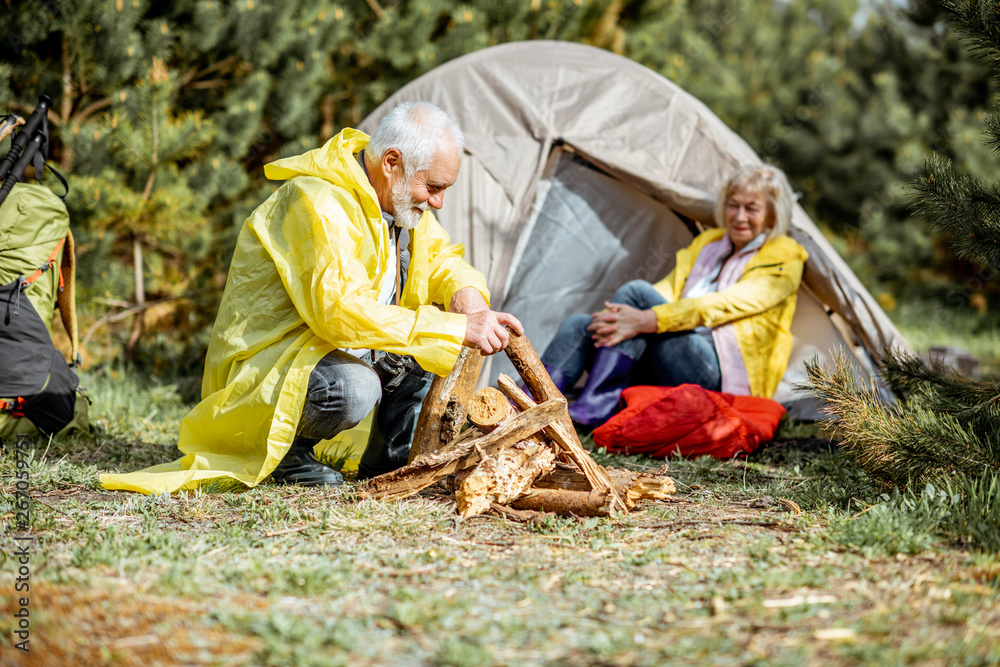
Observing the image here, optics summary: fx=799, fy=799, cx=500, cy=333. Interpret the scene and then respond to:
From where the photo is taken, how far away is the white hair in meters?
2.58

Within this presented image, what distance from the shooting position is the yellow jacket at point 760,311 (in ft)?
11.8

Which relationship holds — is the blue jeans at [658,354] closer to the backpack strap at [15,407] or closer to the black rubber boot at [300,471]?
the black rubber boot at [300,471]

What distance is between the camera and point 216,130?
4473mm

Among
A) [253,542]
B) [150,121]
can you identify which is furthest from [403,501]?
[150,121]

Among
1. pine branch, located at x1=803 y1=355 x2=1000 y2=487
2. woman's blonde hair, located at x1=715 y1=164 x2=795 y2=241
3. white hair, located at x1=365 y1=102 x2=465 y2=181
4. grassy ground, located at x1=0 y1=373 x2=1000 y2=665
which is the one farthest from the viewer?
woman's blonde hair, located at x1=715 y1=164 x2=795 y2=241

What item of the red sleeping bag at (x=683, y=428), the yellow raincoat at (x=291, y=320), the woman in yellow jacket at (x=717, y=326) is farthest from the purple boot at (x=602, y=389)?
the yellow raincoat at (x=291, y=320)

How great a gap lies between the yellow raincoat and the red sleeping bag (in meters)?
1.10

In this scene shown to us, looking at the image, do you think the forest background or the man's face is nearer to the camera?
the man's face

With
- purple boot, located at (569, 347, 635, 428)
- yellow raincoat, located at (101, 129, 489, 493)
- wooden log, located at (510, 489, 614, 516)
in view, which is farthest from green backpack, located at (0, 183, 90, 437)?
purple boot, located at (569, 347, 635, 428)

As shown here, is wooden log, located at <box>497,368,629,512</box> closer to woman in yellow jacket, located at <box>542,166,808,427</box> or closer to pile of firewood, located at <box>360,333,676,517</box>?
pile of firewood, located at <box>360,333,676,517</box>

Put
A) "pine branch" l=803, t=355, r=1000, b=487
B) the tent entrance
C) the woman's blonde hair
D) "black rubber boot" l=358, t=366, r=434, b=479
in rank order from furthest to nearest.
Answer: the tent entrance → the woman's blonde hair → "black rubber boot" l=358, t=366, r=434, b=479 → "pine branch" l=803, t=355, r=1000, b=487

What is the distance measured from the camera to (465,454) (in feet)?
8.07

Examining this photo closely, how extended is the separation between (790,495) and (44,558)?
7.18 feet

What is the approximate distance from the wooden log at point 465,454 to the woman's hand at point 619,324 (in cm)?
110
